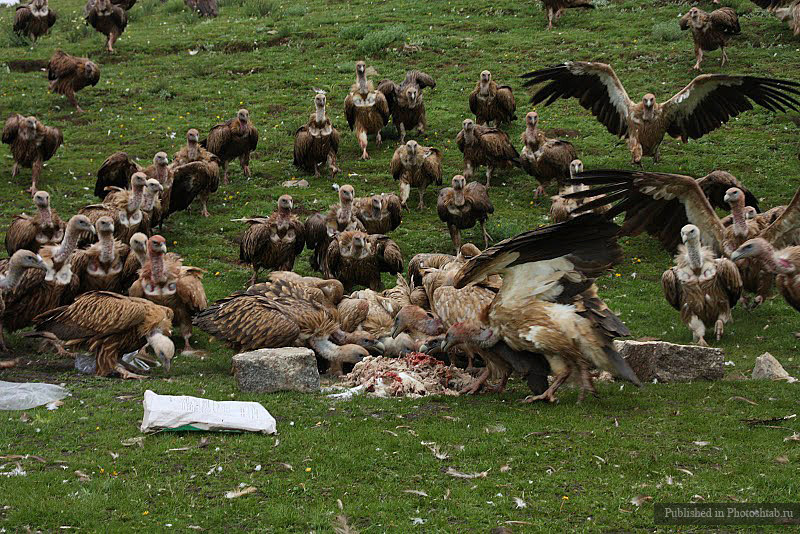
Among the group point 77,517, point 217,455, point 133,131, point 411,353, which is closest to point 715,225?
point 411,353

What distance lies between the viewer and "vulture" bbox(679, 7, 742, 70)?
20922 millimetres

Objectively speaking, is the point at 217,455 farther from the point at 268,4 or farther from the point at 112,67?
the point at 268,4

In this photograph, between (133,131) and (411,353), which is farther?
(133,131)

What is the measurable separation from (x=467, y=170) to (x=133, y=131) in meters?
7.70

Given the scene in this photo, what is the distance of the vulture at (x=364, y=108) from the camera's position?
18508 millimetres

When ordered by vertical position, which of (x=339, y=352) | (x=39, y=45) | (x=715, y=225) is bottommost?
(x=339, y=352)

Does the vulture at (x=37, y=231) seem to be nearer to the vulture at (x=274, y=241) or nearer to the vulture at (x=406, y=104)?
the vulture at (x=274, y=241)

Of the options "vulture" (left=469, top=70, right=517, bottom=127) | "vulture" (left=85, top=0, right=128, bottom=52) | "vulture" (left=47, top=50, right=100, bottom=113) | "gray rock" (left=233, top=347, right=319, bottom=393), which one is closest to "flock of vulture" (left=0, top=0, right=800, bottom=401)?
"vulture" (left=469, top=70, right=517, bottom=127)

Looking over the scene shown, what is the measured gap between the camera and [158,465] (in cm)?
657

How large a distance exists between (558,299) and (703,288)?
11.5 ft

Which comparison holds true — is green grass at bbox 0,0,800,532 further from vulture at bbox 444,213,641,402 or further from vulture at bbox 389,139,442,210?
vulture at bbox 389,139,442,210

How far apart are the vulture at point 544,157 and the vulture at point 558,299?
7.85 m

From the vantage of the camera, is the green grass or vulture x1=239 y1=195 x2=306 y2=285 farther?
vulture x1=239 y1=195 x2=306 y2=285

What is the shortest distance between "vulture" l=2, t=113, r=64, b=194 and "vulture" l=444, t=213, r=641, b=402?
11.3m
